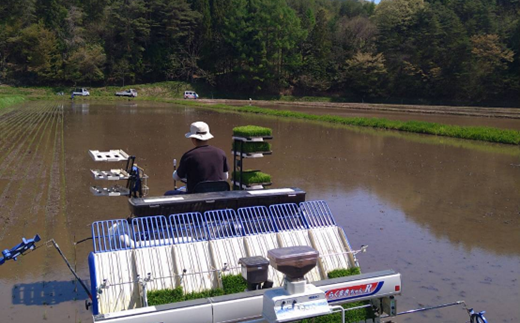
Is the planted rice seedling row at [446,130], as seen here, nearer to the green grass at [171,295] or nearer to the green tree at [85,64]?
the green grass at [171,295]

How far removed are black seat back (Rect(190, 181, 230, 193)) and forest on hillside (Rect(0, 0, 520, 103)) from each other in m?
54.8

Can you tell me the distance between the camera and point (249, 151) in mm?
7199

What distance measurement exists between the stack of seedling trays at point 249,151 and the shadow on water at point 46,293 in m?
2.55

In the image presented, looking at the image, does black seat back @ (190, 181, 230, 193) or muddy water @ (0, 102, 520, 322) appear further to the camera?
black seat back @ (190, 181, 230, 193)

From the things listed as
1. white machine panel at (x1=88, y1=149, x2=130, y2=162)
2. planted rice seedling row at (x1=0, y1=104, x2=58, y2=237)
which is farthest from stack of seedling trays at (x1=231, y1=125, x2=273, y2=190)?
planted rice seedling row at (x1=0, y1=104, x2=58, y2=237)

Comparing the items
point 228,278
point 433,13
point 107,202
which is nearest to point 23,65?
point 433,13

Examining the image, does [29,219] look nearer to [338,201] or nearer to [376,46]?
[338,201]

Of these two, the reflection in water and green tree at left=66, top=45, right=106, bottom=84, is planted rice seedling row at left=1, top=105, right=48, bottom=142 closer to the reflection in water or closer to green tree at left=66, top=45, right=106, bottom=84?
the reflection in water

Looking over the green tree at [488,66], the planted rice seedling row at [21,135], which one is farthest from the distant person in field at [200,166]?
the green tree at [488,66]

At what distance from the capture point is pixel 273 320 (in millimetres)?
2887

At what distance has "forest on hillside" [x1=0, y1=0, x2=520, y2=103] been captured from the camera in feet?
193

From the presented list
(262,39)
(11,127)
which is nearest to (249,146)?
(11,127)

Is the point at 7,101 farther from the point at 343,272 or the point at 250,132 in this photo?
the point at 343,272

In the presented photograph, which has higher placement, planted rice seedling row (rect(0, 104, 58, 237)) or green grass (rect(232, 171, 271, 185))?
green grass (rect(232, 171, 271, 185))
